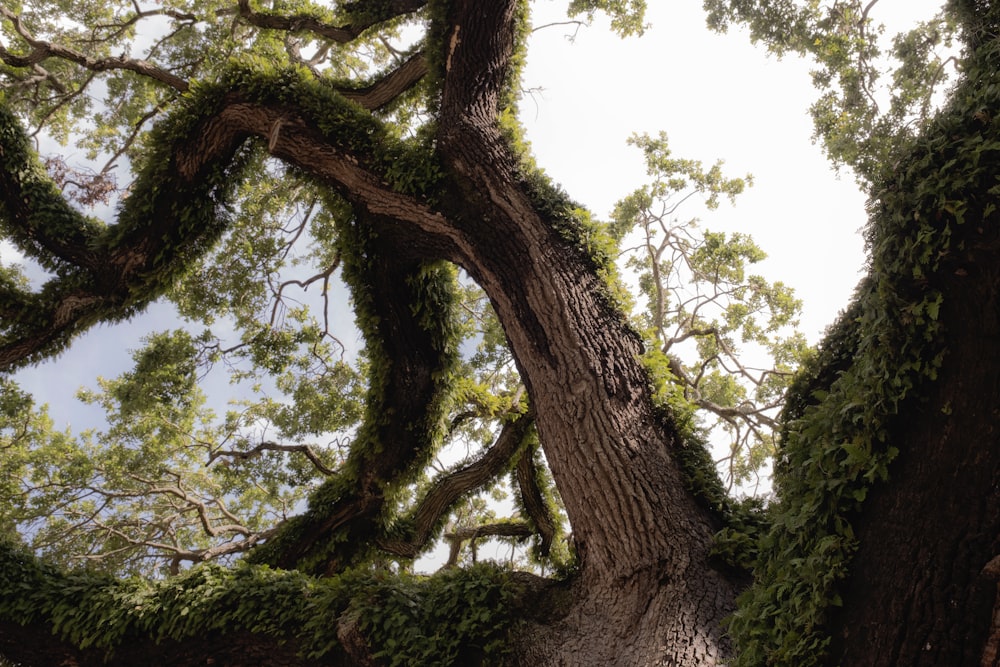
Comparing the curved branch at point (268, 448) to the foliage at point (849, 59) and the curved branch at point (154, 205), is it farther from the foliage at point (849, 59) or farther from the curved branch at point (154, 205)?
the foliage at point (849, 59)

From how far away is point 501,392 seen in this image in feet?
25.0

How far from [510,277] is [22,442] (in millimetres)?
9288

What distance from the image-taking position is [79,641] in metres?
4.14

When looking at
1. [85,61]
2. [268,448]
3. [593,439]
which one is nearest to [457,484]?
[268,448]

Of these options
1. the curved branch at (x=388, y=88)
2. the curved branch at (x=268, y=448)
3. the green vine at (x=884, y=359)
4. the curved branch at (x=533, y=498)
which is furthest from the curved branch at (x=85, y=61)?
the green vine at (x=884, y=359)

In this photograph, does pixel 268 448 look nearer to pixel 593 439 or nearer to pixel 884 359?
pixel 593 439

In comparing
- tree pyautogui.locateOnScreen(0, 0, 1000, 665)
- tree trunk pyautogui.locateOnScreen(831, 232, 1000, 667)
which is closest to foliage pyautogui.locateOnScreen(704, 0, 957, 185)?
tree pyautogui.locateOnScreen(0, 0, 1000, 665)

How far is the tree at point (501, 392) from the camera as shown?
212 cm

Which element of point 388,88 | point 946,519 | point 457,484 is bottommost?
point 946,519

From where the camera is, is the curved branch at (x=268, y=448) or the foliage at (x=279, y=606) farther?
the curved branch at (x=268, y=448)

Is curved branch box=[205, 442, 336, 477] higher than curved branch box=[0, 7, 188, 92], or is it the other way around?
curved branch box=[0, 7, 188, 92]

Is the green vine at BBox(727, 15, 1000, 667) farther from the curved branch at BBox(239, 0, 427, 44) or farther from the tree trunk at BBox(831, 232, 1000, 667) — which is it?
the curved branch at BBox(239, 0, 427, 44)

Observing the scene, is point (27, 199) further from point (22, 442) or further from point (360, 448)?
point (22, 442)

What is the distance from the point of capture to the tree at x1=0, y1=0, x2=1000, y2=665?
212cm
